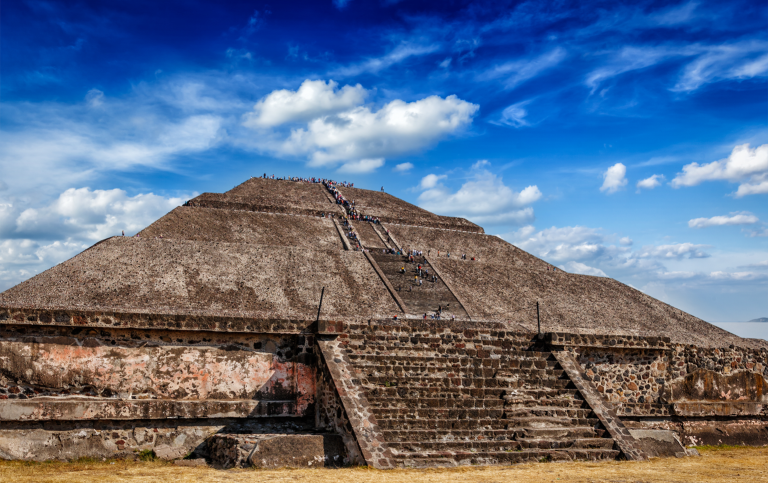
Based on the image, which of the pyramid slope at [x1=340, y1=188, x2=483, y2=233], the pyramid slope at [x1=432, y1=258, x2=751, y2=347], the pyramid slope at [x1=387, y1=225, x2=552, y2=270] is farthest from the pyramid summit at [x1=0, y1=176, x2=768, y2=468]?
the pyramid slope at [x1=340, y1=188, x2=483, y2=233]

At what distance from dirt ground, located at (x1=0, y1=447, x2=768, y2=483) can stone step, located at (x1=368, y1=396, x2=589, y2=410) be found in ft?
4.03

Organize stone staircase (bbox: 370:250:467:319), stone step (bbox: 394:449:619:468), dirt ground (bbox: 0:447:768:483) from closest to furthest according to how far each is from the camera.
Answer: dirt ground (bbox: 0:447:768:483) → stone step (bbox: 394:449:619:468) → stone staircase (bbox: 370:250:467:319)

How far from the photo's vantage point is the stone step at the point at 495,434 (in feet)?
27.1

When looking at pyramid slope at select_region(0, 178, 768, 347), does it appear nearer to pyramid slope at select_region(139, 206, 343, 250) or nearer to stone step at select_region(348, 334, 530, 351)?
pyramid slope at select_region(139, 206, 343, 250)

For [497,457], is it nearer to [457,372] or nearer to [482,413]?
[482,413]

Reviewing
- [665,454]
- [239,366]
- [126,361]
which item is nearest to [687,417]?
[665,454]

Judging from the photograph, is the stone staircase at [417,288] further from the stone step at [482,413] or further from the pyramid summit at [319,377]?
the stone step at [482,413]

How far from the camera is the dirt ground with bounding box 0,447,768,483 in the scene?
22.3ft

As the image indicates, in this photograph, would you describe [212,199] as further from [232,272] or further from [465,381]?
[465,381]

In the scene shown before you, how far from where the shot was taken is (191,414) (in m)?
8.92

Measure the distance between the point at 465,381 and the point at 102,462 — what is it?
17.5 feet

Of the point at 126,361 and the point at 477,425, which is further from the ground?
the point at 126,361

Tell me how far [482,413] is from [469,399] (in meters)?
0.29

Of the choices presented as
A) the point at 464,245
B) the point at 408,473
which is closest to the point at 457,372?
the point at 408,473
